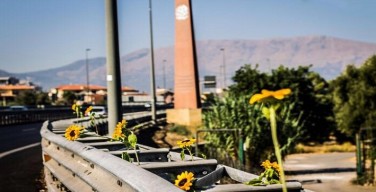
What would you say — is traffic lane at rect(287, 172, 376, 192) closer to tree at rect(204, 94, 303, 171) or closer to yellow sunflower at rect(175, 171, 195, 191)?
tree at rect(204, 94, 303, 171)

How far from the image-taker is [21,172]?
9.98 metres

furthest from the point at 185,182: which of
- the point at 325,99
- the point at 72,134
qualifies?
Result: the point at 325,99

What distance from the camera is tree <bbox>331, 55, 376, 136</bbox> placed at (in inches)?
1773

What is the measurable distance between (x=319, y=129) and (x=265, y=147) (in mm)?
31125

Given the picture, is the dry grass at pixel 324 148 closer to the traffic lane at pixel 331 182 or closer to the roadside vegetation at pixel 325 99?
the roadside vegetation at pixel 325 99

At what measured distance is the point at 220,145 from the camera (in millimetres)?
18797

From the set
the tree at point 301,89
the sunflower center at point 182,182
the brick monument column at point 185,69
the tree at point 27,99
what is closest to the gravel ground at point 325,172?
the tree at point 301,89

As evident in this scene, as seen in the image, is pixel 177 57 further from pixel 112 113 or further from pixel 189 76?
pixel 112 113

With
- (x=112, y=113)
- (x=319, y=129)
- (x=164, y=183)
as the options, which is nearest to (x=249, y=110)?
(x=112, y=113)

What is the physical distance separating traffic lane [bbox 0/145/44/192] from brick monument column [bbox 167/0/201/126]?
24176mm

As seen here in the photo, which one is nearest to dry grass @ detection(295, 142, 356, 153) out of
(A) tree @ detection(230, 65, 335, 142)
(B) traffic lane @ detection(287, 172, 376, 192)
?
(A) tree @ detection(230, 65, 335, 142)

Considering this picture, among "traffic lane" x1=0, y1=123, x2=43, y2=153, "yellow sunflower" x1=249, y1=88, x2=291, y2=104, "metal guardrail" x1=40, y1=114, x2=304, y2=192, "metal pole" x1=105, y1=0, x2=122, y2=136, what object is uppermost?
"metal pole" x1=105, y1=0, x2=122, y2=136

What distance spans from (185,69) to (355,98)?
55.8 ft

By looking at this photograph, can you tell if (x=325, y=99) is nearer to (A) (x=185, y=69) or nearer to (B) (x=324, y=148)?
(B) (x=324, y=148)
